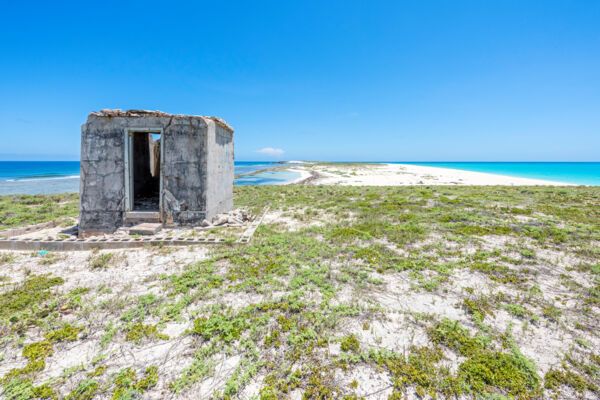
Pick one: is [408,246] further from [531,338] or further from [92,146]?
[92,146]

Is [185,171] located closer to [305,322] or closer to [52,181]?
[305,322]

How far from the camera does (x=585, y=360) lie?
305cm

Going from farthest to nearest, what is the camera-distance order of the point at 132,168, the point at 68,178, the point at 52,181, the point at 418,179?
1. the point at 68,178
2. the point at 52,181
3. the point at 418,179
4. the point at 132,168

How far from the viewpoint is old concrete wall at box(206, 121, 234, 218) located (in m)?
8.81

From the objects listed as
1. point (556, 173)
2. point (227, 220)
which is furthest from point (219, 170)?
point (556, 173)

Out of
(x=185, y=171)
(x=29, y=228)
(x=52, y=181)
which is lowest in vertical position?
(x=29, y=228)

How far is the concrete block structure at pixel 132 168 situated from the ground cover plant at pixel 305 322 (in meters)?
2.20

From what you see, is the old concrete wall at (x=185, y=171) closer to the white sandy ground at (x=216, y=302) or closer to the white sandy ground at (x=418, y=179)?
the white sandy ground at (x=216, y=302)

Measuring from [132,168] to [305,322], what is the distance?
26.4 ft

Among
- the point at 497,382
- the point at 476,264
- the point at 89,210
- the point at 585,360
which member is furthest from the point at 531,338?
the point at 89,210

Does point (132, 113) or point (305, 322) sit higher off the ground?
point (132, 113)

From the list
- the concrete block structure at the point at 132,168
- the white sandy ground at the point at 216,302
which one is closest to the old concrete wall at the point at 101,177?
the concrete block structure at the point at 132,168

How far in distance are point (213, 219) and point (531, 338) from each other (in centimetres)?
904

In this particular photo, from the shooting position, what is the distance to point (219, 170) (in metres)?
9.88
